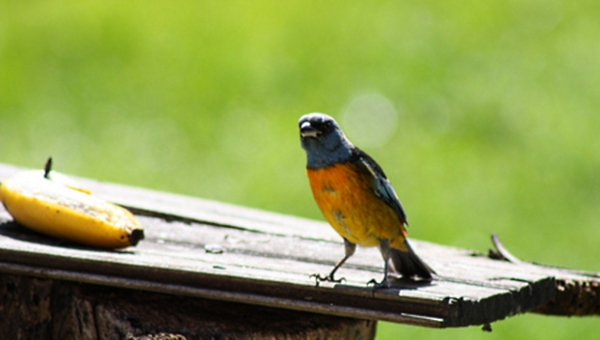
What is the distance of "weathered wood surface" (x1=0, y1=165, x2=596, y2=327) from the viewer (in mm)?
3072

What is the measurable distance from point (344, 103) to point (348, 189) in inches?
250

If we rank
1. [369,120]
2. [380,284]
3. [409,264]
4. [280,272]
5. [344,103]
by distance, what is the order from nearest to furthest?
[380,284]
[280,272]
[409,264]
[369,120]
[344,103]

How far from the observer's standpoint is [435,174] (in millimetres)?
8742

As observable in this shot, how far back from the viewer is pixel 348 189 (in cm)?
343

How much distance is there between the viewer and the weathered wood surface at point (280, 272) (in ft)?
10.1

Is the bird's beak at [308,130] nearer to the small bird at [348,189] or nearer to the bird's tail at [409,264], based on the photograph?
the small bird at [348,189]

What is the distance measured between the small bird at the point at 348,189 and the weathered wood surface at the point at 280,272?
168mm

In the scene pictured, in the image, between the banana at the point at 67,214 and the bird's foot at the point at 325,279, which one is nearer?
the bird's foot at the point at 325,279

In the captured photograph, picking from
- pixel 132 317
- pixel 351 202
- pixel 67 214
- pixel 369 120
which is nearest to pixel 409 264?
pixel 351 202

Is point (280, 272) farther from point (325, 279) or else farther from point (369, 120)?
point (369, 120)

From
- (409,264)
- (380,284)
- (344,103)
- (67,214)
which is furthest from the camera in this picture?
(344,103)

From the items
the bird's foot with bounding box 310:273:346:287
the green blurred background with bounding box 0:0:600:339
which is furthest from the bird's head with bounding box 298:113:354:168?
the green blurred background with bounding box 0:0:600:339

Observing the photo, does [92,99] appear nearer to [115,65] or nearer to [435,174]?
[115,65]

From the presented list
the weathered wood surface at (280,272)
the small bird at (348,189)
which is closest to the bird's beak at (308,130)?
the small bird at (348,189)
